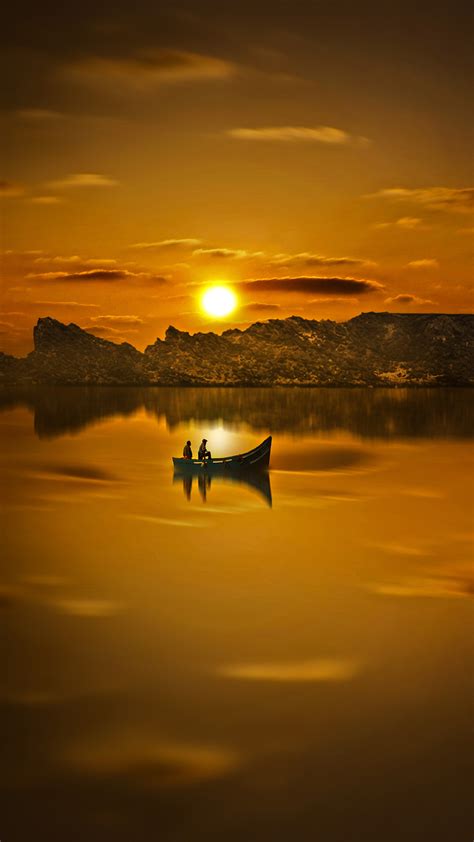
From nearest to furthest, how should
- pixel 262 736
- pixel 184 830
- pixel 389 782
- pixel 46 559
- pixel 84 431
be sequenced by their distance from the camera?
1. pixel 184 830
2. pixel 389 782
3. pixel 262 736
4. pixel 46 559
5. pixel 84 431

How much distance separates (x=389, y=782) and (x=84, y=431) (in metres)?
53.5

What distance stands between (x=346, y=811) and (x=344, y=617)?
6133 mm

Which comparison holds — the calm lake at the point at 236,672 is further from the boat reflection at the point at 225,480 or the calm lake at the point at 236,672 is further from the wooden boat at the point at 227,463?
the wooden boat at the point at 227,463

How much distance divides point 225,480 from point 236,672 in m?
19.9

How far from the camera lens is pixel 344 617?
45.4 feet

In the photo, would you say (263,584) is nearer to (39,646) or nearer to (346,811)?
(39,646)

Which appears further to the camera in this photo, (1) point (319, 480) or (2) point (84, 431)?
(2) point (84, 431)

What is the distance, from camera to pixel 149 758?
8703 mm

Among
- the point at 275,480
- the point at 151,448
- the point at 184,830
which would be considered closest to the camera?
the point at 184,830

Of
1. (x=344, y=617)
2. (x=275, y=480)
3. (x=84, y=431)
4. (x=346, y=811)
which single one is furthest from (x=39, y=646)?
(x=84, y=431)

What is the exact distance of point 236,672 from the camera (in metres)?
11.1

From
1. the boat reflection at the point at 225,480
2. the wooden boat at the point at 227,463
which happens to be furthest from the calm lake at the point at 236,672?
the wooden boat at the point at 227,463

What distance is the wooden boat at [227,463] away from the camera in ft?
100

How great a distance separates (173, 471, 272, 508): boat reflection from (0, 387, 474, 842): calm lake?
10.4 ft
